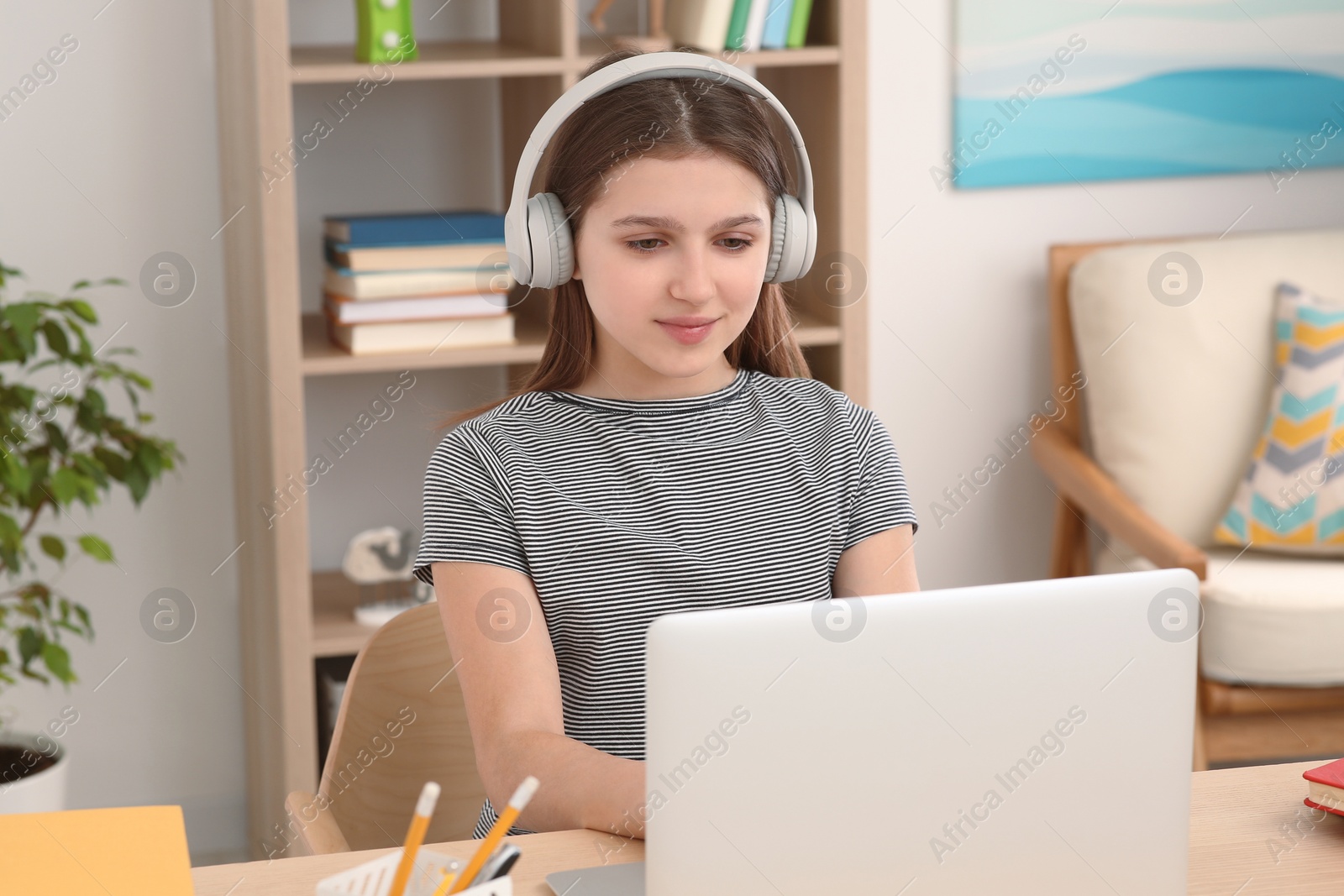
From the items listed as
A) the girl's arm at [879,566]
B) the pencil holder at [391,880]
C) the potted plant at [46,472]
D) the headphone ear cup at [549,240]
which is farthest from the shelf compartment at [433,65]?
the pencil holder at [391,880]

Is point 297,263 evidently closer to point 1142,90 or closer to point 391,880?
point 391,880

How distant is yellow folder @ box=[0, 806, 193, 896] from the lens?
87 centimetres

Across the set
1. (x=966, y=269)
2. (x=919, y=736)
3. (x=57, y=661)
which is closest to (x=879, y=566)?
(x=919, y=736)

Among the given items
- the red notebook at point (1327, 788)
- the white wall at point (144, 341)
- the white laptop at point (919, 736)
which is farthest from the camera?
the white wall at point (144, 341)

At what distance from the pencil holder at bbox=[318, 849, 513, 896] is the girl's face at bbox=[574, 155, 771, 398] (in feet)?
1.62

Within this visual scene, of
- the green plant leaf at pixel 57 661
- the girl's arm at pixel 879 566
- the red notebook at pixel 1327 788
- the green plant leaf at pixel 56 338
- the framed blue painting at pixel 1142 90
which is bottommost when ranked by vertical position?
the green plant leaf at pixel 57 661

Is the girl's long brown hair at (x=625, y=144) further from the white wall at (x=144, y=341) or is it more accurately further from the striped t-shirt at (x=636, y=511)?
the white wall at (x=144, y=341)

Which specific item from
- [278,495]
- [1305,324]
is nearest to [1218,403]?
[1305,324]

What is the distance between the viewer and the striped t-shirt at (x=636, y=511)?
123cm

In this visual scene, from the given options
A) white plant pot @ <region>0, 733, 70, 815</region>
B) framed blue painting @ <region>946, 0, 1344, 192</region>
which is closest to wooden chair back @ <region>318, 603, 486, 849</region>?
white plant pot @ <region>0, 733, 70, 815</region>

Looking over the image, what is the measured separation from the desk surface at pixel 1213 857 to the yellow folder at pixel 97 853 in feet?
0.09

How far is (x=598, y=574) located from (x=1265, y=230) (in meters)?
2.14

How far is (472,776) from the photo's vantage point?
1.36m

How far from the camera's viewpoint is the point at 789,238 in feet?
4.17
